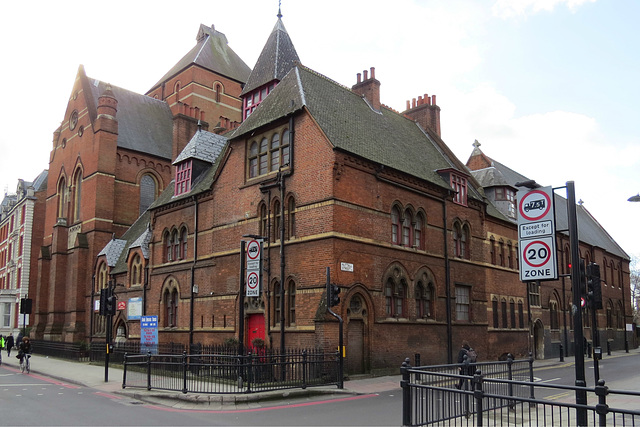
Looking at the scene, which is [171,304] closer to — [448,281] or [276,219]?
[276,219]

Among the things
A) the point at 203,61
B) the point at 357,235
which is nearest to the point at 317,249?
the point at 357,235

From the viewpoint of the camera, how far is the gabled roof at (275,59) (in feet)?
96.2

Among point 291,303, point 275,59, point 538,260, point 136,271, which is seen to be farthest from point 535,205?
point 136,271

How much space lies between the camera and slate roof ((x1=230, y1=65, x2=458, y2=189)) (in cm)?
2248

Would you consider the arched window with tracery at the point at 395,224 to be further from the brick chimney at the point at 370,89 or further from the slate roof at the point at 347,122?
the brick chimney at the point at 370,89

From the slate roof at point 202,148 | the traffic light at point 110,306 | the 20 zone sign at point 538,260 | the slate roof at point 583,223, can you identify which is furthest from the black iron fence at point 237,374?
the slate roof at point 583,223

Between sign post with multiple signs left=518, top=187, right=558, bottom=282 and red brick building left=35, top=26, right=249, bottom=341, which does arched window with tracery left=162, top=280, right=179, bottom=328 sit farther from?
sign post with multiple signs left=518, top=187, right=558, bottom=282

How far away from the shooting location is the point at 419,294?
24.4 meters

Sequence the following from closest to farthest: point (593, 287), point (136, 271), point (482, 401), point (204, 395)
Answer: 1. point (482, 401)
2. point (593, 287)
3. point (204, 395)
4. point (136, 271)

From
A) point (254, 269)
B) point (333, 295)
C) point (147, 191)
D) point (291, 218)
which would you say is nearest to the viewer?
point (333, 295)

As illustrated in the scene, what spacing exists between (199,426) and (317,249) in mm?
10014

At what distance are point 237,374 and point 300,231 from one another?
6.82 meters

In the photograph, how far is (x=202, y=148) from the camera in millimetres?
29875

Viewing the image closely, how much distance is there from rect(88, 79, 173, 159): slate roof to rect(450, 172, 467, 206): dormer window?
25.0 m
